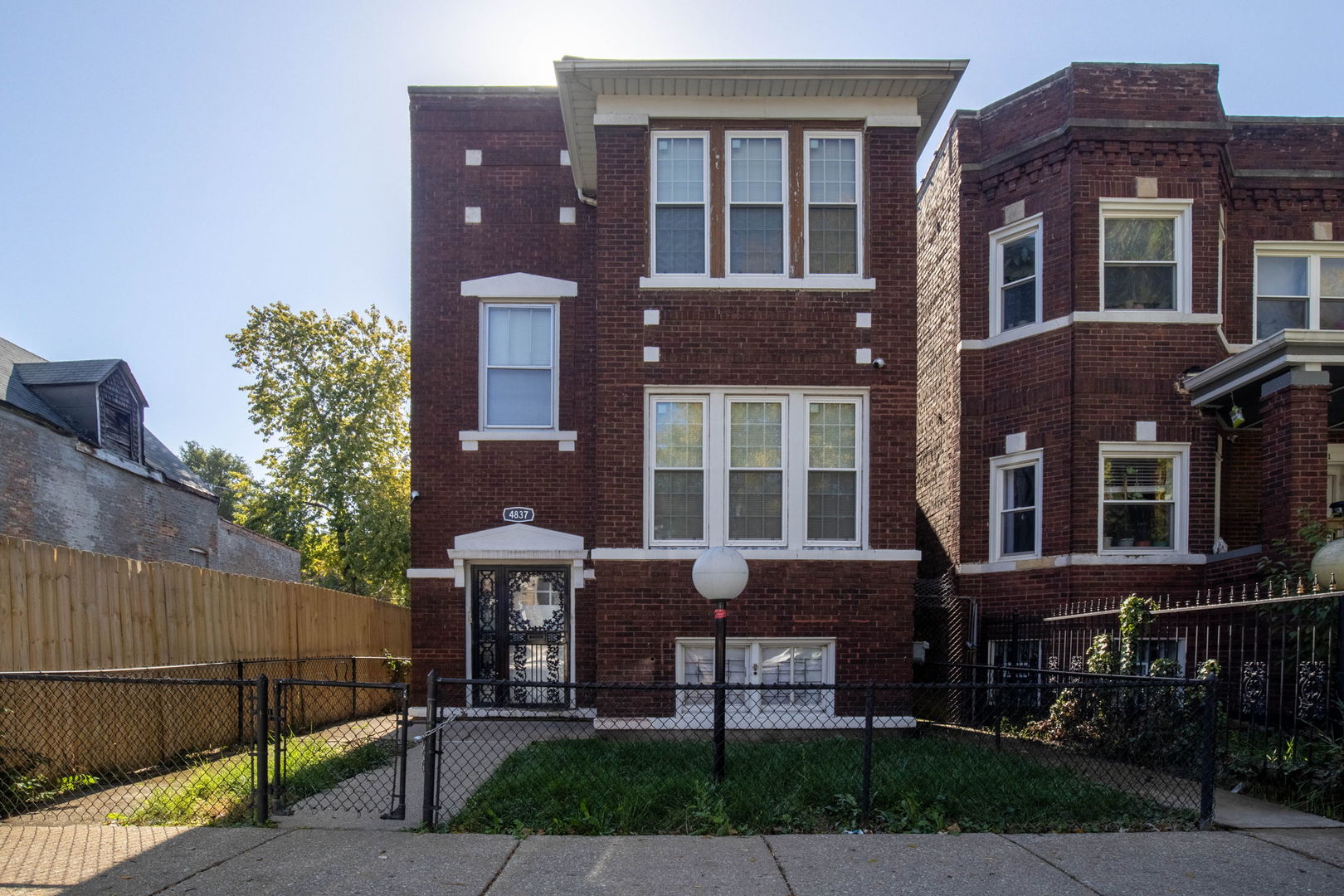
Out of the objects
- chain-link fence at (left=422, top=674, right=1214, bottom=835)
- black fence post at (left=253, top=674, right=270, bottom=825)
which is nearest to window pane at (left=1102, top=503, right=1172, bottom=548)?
chain-link fence at (left=422, top=674, right=1214, bottom=835)

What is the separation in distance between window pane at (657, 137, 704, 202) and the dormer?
39.2 feet

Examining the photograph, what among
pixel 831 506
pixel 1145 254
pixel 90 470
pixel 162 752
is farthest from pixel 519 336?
pixel 90 470

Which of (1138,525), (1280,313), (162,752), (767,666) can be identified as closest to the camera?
(162,752)

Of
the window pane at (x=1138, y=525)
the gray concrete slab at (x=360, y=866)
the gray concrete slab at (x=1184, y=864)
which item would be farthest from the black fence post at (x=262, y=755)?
the window pane at (x=1138, y=525)

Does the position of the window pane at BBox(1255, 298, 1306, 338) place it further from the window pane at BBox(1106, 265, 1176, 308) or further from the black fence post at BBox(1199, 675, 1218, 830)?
the black fence post at BBox(1199, 675, 1218, 830)

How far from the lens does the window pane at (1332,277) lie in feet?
41.1

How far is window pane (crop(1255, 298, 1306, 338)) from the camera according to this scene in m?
12.5

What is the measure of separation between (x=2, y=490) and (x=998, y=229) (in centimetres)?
1480

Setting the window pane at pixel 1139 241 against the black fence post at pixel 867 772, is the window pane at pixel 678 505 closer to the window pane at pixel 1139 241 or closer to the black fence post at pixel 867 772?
the black fence post at pixel 867 772

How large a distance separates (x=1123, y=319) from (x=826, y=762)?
7.10m

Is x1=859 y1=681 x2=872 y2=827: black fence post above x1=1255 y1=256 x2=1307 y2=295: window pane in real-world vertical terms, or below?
below

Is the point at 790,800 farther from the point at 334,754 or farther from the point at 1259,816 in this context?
the point at 334,754

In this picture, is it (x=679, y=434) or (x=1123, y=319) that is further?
(x=1123, y=319)

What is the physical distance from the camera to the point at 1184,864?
536 cm
